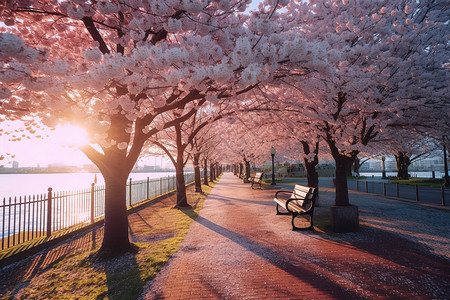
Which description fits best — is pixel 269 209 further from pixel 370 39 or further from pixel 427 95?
pixel 370 39

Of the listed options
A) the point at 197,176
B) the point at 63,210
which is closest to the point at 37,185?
the point at 197,176

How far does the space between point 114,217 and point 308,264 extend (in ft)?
14.2

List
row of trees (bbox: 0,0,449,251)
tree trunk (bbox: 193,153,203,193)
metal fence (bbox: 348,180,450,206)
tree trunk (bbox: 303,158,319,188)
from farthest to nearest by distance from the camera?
1. tree trunk (bbox: 193,153,203,193)
2. metal fence (bbox: 348,180,450,206)
3. tree trunk (bbox: 303,158,319,188)
4. row of trees (bbox: 0,0,449,251)

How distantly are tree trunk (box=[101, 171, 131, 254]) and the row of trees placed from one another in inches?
0.9

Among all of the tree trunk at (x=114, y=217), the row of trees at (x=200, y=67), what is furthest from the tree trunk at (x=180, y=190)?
the tree trunk at (x=114, y=217)

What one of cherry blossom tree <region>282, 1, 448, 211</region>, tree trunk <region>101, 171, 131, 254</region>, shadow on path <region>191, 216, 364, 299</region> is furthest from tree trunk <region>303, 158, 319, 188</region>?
tree trunk <region>101, 171, 131, 254</region>

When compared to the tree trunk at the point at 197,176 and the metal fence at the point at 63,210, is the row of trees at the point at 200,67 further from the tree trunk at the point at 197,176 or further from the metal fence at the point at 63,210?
the tree trunk at the point at 197,176

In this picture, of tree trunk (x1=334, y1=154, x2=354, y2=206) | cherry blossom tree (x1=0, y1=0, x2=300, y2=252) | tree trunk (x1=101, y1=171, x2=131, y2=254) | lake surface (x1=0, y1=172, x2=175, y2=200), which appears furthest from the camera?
lake surface (x1=0, y1=172, x2=175, y2=200)

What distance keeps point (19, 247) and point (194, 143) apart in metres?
12.4

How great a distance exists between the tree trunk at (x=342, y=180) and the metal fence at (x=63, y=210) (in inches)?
322

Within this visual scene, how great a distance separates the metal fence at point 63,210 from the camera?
6.64m

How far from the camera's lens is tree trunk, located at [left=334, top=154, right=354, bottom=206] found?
718cm

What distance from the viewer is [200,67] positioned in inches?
149

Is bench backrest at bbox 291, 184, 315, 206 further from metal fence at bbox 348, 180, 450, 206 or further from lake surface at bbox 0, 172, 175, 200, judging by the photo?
lake surface at bbox 0, 172, 175, 200
